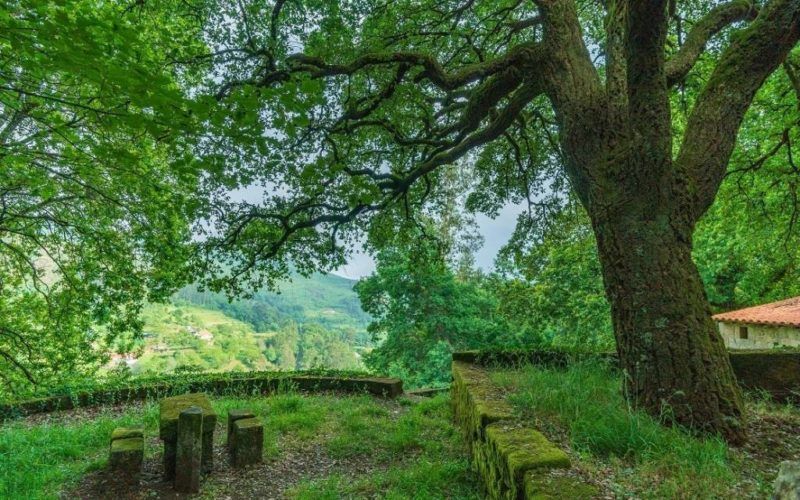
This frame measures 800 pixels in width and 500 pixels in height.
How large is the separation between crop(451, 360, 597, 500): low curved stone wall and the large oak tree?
4.00ft

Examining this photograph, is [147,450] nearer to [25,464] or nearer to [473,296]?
[25,464]

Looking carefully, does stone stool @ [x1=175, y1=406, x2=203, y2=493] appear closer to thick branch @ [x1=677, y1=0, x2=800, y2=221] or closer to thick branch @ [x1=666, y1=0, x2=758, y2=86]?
thick branch @ [x1=677, y1=0, x2=800, y2=221]

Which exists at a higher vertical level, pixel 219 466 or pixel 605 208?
pixel 605 208

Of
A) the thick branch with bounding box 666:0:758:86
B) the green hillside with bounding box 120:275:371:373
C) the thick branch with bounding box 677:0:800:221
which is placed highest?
the thick branch with bounding box 666:0:758:86

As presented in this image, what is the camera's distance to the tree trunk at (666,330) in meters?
3.59

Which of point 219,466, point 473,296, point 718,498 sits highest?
point 473,296

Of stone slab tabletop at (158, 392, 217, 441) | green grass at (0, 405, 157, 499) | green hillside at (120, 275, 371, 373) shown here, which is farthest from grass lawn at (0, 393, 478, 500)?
green hillside at (120, 275, 371, 373)

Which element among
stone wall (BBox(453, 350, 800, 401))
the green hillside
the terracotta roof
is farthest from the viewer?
the green hillside

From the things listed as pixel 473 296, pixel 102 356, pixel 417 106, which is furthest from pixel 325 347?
pixel 417 106

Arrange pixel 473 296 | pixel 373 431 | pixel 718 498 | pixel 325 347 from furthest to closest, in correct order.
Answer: pixel 325 347 < pixel 473 296 < pixel 373 431 < pixel 718 498

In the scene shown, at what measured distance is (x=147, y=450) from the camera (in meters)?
5.28

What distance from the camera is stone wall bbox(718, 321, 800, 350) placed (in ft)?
42.0

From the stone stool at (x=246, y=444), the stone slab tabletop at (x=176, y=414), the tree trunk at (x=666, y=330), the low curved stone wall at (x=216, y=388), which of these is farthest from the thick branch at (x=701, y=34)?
the low curved stone wall at (x=216, y=388)

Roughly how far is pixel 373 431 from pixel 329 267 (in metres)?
3.01
